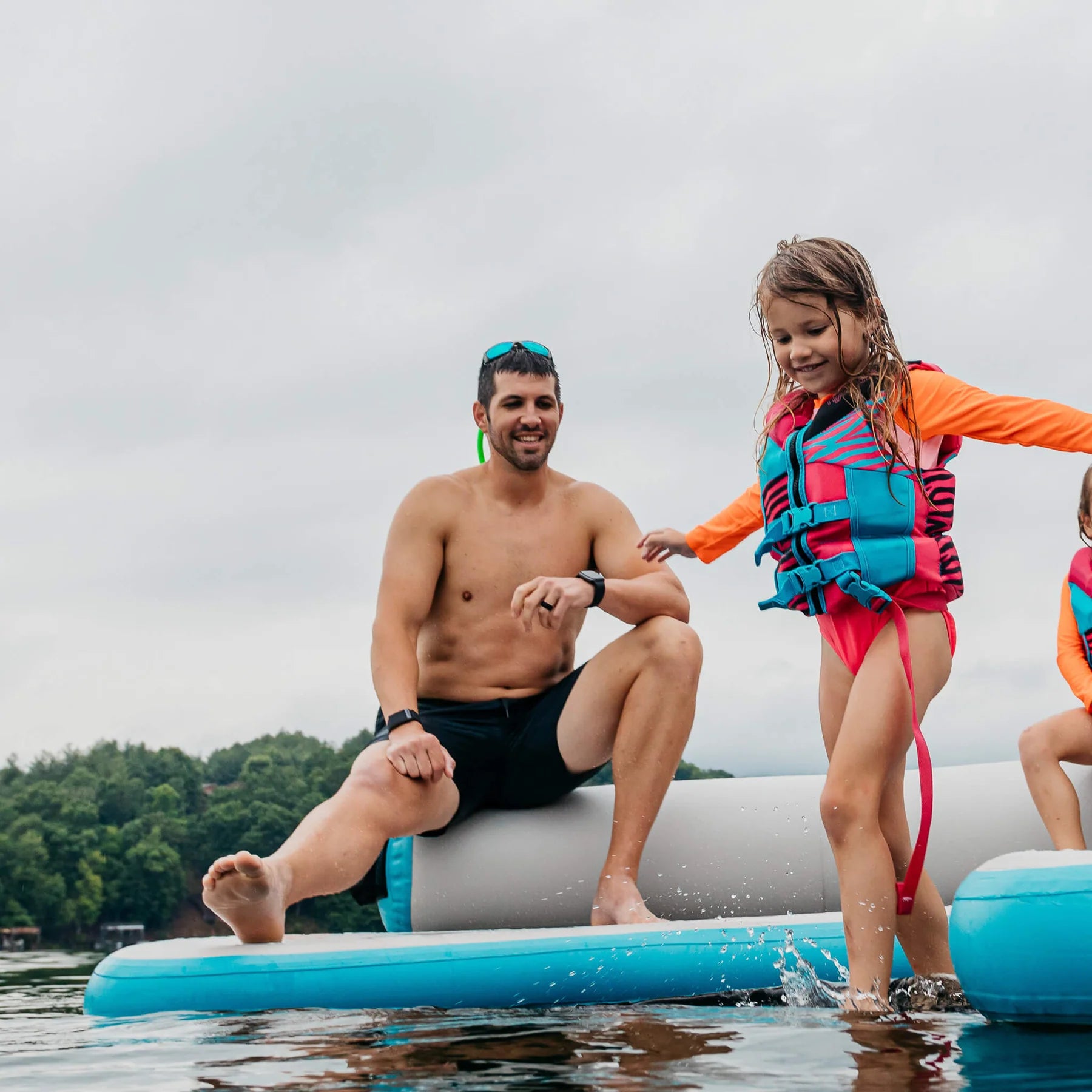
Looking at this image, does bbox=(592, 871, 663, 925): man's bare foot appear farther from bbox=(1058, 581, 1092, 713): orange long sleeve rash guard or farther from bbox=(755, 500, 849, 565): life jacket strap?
bbox=(1058, 581, 1092, 713): orange long sleeve rash guard

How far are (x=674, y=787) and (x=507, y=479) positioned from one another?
1240 mm

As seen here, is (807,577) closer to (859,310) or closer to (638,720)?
(859,310)

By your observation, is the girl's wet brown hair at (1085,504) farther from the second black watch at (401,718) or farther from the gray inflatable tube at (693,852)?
the second black watch at (401,718)

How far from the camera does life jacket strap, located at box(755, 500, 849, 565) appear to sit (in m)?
3.00

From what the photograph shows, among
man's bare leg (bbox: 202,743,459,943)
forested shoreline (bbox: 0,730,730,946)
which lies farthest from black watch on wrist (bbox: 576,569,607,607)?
forested shoreline (bbox: 0,730,730,946)

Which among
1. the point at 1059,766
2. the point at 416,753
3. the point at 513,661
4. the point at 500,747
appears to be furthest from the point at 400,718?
the point at 1059,766

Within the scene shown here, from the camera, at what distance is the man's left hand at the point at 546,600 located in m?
3.61

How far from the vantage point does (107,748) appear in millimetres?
65188

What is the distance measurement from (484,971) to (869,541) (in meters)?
1.56

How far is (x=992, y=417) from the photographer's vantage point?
2.86 meters

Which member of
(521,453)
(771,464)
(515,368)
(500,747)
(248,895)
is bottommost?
(248,895)

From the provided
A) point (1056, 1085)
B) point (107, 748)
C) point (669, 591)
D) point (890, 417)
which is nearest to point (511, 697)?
point (669, 591)

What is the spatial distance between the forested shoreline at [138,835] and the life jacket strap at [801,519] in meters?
41.7

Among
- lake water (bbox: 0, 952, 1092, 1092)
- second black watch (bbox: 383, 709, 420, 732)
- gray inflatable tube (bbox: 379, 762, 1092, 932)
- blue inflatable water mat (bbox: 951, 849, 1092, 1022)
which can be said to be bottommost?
lake water (bbox: 0, 952, 1092, 1092)
